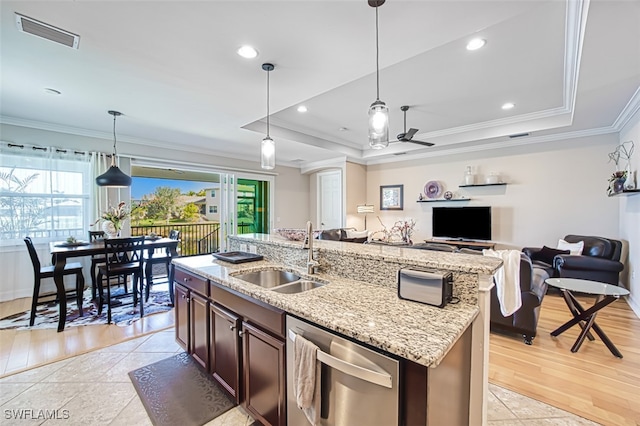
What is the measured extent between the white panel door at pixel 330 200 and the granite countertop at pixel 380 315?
18.4ft

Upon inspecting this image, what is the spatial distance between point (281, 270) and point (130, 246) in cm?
239

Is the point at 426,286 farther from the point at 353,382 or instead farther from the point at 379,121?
the point at 379,121

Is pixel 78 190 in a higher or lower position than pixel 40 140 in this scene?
lower

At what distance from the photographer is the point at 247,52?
2.35m

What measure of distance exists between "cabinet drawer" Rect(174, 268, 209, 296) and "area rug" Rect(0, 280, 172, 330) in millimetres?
1448

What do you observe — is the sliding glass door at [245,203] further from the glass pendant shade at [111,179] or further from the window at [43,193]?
the glass pendant shade at [111,179]

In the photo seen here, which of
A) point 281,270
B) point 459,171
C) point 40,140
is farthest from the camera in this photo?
point 459,171

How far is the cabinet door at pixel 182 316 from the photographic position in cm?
243

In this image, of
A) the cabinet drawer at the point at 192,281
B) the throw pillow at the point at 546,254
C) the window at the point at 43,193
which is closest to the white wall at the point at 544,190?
the throw pillow at the point at 546,254

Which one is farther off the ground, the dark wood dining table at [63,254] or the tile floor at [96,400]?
the dark wood dining table at [63,254]

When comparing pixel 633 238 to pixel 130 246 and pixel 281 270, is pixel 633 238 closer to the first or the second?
pixel 281 270

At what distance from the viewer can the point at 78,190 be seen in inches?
177

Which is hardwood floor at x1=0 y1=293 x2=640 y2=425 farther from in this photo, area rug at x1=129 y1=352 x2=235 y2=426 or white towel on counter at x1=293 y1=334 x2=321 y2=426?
white towel on counter at x1=293 y1=334 x2=321 y2=426

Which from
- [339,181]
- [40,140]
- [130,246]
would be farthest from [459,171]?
[40,140]
